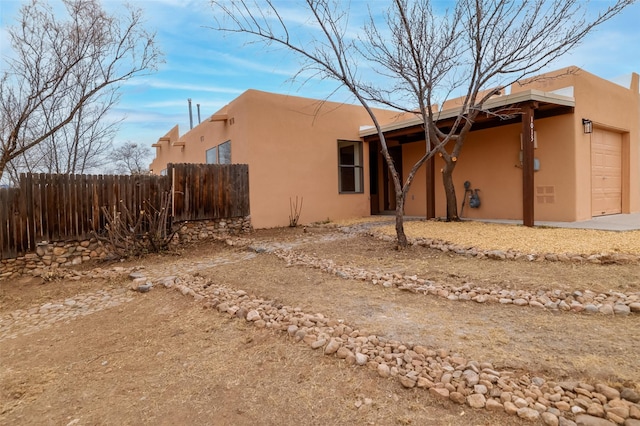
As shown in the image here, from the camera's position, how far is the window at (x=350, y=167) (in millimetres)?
11133

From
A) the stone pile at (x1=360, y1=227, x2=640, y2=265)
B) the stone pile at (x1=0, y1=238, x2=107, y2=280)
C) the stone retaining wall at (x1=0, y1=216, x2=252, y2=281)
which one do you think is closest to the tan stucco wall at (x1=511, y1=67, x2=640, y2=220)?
the stone pile at (x1=360, y1=227, x2=640, y2=265)

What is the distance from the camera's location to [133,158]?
82.6 ft

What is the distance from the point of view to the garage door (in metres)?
8.70

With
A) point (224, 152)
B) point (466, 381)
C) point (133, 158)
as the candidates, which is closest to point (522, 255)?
point (466, 381)

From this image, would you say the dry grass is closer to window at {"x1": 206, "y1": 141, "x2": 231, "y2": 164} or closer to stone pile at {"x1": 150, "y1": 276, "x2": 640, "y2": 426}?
stone pile at {"x1": 150, "y1": 276, "x2": 640, "y2": 426}

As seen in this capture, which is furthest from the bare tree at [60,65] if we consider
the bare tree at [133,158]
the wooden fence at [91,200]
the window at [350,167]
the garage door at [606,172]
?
the bare tree at [133,158]

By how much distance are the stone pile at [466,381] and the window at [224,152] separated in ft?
26.7

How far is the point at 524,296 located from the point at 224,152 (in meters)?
9.34

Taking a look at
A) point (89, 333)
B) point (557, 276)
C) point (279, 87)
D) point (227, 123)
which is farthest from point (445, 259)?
point (227, 123)

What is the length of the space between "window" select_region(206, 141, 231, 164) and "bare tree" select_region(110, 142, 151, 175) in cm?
1384

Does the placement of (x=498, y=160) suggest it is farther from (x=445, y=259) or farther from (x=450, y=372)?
(x=450, y=372)

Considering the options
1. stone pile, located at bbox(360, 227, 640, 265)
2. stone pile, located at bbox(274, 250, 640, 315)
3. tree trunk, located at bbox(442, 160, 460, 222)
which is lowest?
stone pile, located at bbox(274, 250, 640, 315)

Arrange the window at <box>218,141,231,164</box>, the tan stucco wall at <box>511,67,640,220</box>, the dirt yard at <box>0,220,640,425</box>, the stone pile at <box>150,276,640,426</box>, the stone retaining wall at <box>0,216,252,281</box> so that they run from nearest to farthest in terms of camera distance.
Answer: the stone pile at <box>150,276,640,426</box>
the dirt yard at <box>0,220,640,425</box>
the stone retaining wall at <box>0,216,252,281</box>
the tan stucco wall at <box>511,67,640,220</box>
the window at <box>218,141,231,164</box>

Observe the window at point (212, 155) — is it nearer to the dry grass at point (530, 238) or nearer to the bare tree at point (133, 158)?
the dry grass at point (530, 238)
